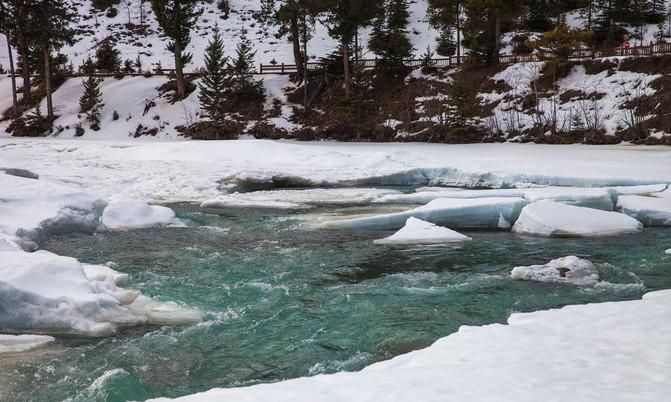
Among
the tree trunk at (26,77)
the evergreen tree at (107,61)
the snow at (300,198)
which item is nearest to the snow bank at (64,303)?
the snow at (300,198)

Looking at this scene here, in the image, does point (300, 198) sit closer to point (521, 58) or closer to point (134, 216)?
point (134, 216)

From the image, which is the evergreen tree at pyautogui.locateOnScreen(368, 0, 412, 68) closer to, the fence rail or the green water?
the fence rail

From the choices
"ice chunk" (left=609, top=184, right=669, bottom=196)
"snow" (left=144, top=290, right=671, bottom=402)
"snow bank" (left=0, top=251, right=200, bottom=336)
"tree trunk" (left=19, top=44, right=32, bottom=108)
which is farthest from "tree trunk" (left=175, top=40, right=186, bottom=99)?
"snow" (left=144, top=290, right=671, bottom=402)

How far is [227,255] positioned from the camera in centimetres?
1254

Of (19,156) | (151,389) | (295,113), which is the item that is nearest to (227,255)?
(151,389)

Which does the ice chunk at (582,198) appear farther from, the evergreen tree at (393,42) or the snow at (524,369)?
the evergreen tree at (393,42)

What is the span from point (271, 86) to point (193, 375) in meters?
43.4

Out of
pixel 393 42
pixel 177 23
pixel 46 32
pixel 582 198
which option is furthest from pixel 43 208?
pixel 46 32

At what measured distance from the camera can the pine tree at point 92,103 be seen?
4628 centimetres

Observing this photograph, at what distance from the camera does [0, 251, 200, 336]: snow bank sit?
8.02 meters

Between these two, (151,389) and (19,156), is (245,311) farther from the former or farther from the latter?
(19,156)

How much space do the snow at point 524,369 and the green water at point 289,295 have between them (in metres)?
1.38

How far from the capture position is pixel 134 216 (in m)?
15.6

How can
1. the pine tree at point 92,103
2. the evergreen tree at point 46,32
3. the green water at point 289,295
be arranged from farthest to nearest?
the pine tree at point 92,103 < the evergreen tree at point 46,32 < the green water at point 289,295
